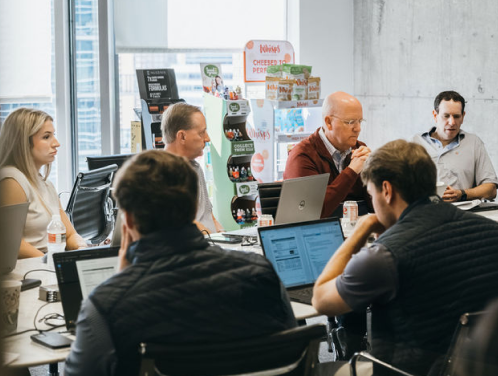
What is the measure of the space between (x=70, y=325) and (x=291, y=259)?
2.94ft

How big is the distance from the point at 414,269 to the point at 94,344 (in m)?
0.91

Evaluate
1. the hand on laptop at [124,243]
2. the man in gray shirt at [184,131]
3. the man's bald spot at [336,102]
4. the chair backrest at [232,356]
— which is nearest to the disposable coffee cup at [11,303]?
the hand on laptop at [124,243]

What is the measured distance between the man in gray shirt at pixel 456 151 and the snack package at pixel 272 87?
1963mm

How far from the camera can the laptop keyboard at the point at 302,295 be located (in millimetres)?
2399

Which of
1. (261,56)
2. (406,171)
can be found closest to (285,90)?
(261,56)

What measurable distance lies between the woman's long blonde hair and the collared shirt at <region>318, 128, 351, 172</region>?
5.68 feet

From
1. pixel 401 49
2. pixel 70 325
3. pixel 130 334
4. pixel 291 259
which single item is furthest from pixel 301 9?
pixel 130 334

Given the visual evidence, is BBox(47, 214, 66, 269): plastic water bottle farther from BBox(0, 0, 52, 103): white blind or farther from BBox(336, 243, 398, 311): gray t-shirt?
BBox(0, 0, 52, 103): white blind

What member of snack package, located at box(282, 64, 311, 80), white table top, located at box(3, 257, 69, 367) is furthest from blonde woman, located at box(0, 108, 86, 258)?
snack package, located at box(282, 64, 311, 80)

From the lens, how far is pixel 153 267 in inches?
57.7

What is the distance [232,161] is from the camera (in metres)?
6.27

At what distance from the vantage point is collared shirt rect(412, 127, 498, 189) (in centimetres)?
469

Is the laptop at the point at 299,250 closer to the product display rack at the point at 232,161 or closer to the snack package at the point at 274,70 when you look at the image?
the product display rack at the point at 232,161

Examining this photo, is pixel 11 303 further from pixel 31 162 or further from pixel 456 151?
pixel 456 151
